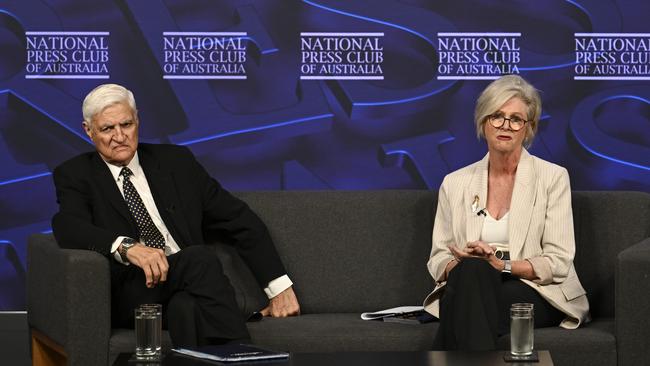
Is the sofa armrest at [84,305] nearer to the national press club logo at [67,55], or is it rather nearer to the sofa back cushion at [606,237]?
the national press club logo at [67,55]

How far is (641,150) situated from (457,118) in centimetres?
80

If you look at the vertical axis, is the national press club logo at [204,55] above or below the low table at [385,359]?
above

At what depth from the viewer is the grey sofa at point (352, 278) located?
392 cm

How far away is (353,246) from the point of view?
455cm

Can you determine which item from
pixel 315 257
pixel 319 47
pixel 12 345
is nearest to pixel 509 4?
pixel 319 47

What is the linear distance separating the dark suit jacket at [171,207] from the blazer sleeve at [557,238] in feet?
3.22

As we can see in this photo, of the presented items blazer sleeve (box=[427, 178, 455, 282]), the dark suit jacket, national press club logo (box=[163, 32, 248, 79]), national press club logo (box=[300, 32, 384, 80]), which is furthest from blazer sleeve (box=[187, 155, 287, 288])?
national press club logo (box=[300, 32, 384, 80])

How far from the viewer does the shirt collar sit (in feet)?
14.3

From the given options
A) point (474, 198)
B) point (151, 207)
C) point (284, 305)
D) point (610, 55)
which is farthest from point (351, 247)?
point (610, 55)

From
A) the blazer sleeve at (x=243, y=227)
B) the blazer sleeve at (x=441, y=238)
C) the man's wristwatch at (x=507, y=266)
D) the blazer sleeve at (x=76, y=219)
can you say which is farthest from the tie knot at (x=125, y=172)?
the man's wristwatch at (x=507, y=266)

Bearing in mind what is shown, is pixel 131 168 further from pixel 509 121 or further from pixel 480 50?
A: pixel 480 50

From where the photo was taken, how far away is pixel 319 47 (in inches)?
199

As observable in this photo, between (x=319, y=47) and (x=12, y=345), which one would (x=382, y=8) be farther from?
(x=12, y=345)

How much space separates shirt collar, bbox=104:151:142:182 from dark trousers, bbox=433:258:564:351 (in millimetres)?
1275
